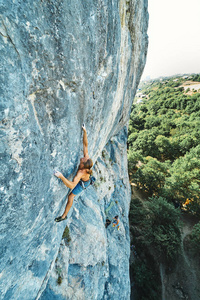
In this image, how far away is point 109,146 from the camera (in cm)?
1188

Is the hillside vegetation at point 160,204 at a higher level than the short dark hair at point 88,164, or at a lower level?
lower

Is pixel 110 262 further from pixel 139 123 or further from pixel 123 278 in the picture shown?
pixel 139 123

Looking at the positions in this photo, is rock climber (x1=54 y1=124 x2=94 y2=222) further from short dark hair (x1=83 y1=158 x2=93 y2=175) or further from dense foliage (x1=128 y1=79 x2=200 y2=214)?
dense foliage (x1=128 y1=79 x2=200 y2=214)

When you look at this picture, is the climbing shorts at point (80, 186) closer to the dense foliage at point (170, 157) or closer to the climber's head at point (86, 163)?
the climber's head at point (86, 163)

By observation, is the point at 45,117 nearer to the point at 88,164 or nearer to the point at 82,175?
the point at 88,164

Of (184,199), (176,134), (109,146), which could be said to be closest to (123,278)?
(109,146)

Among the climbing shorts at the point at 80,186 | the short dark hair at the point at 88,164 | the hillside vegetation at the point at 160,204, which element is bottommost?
the hillside vegetation at the point at 160,204

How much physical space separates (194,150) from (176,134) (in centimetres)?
1091

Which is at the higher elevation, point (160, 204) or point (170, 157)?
point (160, 204)

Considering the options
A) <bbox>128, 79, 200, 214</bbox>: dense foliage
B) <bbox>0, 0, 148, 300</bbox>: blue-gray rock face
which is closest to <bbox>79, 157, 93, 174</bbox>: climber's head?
<bbox>0, 0, 148, 300</bbox>: blue-gray rock face

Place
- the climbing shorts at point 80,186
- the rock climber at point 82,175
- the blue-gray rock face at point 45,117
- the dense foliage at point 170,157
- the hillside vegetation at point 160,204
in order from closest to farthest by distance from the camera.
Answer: the blue-gray rock face at point 45,117 → the rock climber at point 82,175 → the climbing shorts at point 80,186 → the hillside vegetation at point 160,204 → the dense foliage at point 170,157

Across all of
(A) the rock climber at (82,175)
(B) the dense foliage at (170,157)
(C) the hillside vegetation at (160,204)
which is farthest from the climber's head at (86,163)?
(B) the dense foliage at (170,157)

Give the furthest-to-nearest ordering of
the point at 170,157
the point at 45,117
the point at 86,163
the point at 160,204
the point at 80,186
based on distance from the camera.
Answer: the point at 170,157, the point at 160,204, the point at 80,186, the point at 86,163, the point at 45,117

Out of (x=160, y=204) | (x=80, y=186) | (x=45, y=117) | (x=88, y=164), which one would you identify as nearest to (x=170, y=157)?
(x=160, y=204)
